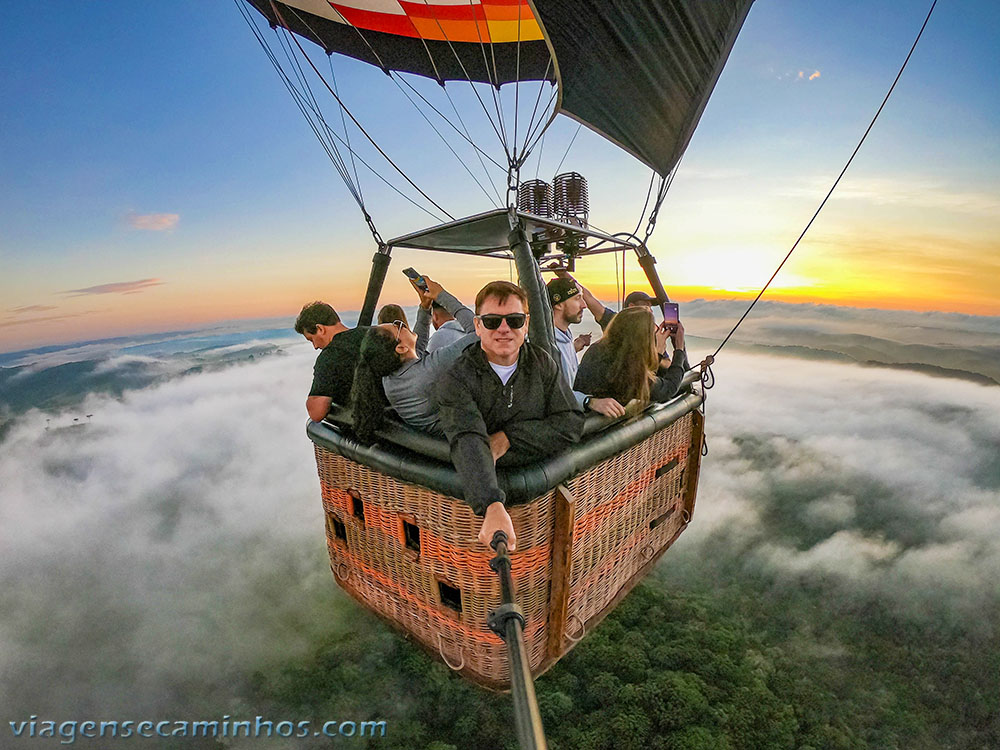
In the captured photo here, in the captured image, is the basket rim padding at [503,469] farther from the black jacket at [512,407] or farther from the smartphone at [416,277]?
the smartphone at [416,277]

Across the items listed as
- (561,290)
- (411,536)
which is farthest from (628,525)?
(561,290)

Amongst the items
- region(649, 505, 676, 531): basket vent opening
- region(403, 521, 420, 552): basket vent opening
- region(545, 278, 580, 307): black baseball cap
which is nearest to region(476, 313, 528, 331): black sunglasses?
region(403, 521, 420, 552): basket vent opening

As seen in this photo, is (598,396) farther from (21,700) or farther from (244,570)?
(244,570)

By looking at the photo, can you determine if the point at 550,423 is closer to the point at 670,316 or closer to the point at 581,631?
the point at 581,631

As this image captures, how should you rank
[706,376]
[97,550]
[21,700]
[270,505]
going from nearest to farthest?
1. [706,376]
2. [21,700]
3. [97,550]
4. [270,505]

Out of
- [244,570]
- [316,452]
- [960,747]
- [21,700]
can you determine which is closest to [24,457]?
[21,700]

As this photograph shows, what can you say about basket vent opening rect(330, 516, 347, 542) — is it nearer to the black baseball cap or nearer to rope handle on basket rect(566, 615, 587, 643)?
rope handle on basket rect(566, 615, 587, 643)

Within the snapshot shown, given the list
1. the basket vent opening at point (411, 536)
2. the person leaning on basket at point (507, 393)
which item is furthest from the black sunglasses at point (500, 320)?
the basket vent opening at point (411, 536)
